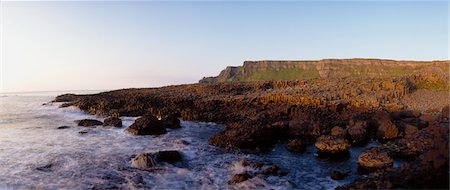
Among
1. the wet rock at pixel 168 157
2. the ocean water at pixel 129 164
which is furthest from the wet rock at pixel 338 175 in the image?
the wet rock at pixel 168 157

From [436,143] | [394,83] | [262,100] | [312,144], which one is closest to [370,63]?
[394,83]

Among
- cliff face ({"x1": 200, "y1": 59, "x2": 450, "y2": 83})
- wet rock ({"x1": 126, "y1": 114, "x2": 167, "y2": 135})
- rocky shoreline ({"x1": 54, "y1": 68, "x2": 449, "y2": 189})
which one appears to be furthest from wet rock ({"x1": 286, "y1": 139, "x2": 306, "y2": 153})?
cliff face ({"x1": 200, "y1": 59, "x2": 450, "y2": 83})

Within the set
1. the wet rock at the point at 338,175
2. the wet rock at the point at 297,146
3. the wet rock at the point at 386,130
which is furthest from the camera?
the wet rock at the point at 386,130

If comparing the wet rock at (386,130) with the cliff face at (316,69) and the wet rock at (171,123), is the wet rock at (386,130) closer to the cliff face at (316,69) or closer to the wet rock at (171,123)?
the wet rock at (171,123)

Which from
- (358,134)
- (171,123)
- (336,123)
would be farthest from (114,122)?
(358,134)

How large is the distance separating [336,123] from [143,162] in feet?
44.2

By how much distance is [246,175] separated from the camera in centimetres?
1442

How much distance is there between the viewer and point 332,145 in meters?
18.1

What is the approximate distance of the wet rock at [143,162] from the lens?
16.1 meters

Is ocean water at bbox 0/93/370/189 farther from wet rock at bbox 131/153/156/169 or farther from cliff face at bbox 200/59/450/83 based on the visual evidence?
cliff face at bbox 200/59/450/83

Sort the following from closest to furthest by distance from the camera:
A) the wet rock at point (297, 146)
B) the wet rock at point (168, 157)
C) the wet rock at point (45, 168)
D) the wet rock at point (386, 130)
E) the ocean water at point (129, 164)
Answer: the ocean water at point (129, 164) < the wet rock at point (45, 168) < the wet rock at point (168, 157) < the wet rock at point (297, 146) < the wet rock at point (386, 130)

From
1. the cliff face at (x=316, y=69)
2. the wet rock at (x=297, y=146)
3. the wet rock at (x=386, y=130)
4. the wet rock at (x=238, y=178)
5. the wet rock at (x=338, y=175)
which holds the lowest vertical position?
the wet rock at (x=338, y=175)

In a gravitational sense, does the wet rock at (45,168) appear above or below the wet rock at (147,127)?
below

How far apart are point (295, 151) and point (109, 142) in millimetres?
11718
